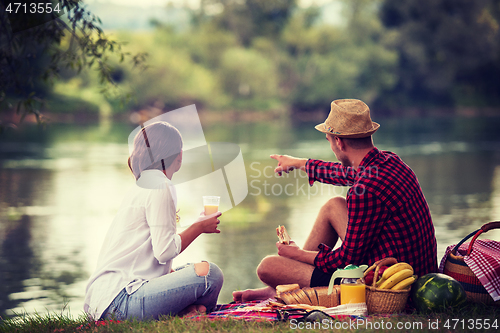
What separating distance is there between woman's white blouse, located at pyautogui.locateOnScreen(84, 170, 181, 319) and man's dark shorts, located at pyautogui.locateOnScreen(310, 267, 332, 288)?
3.21 ft

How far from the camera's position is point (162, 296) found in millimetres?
3430

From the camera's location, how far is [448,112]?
64.4 m

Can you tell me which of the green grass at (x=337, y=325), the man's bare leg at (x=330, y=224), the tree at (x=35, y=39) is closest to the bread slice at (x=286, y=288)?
the green grass at (x=337, y=325)

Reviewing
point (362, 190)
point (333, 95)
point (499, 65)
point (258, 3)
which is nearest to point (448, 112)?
point (499, 65)

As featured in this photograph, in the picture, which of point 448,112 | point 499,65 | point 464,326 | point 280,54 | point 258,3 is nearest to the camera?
point 464,326

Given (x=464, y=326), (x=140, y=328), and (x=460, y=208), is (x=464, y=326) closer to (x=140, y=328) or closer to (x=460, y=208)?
(x=140, y=328)

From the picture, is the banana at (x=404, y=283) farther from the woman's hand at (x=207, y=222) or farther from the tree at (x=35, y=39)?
the tree at (x=35, y=39)

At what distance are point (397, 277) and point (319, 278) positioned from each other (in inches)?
22.6

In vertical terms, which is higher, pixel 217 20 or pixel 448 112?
pixel 217 20

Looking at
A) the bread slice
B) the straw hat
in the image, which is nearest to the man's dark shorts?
the bread slice

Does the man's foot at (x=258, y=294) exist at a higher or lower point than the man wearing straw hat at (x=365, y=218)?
lower

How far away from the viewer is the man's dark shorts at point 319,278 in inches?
148

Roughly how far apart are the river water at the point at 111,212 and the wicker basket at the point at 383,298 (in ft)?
3.97

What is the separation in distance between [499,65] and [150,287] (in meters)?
64.0
